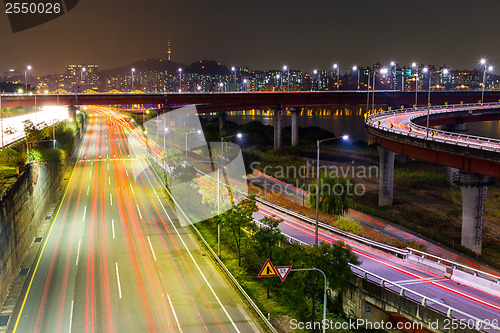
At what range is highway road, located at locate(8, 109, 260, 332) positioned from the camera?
2525 cm

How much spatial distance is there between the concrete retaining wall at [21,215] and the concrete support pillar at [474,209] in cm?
3807

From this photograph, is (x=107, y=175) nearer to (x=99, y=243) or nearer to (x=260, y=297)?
(x=99, y=243)

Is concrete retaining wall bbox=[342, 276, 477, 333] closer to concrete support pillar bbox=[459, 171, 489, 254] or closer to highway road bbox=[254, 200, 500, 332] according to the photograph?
highway road bbox=[254, 200, 500, 332]

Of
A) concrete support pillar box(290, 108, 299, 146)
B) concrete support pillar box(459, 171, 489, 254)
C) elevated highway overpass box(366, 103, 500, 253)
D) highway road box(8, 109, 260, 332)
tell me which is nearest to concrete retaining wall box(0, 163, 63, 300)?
highway road box(8, 109, 260, 332)

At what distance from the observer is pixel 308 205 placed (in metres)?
52.9

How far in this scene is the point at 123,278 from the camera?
102 feet

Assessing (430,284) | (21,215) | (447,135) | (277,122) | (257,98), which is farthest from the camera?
(277,122)

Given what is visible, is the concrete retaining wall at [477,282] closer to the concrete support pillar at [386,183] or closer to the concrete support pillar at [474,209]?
the concrete support pillar at [474,209]

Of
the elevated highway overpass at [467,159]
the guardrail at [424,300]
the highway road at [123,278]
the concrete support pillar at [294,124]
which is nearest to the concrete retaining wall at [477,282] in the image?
the guardrail at [424,300]

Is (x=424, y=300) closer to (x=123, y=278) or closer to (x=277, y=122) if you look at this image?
(x=123, y=278)

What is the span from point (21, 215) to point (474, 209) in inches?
1560

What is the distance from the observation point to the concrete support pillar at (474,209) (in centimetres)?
3972

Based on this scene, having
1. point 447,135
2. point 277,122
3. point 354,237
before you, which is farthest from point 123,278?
point 277,122

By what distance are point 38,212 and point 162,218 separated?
1210 cm
